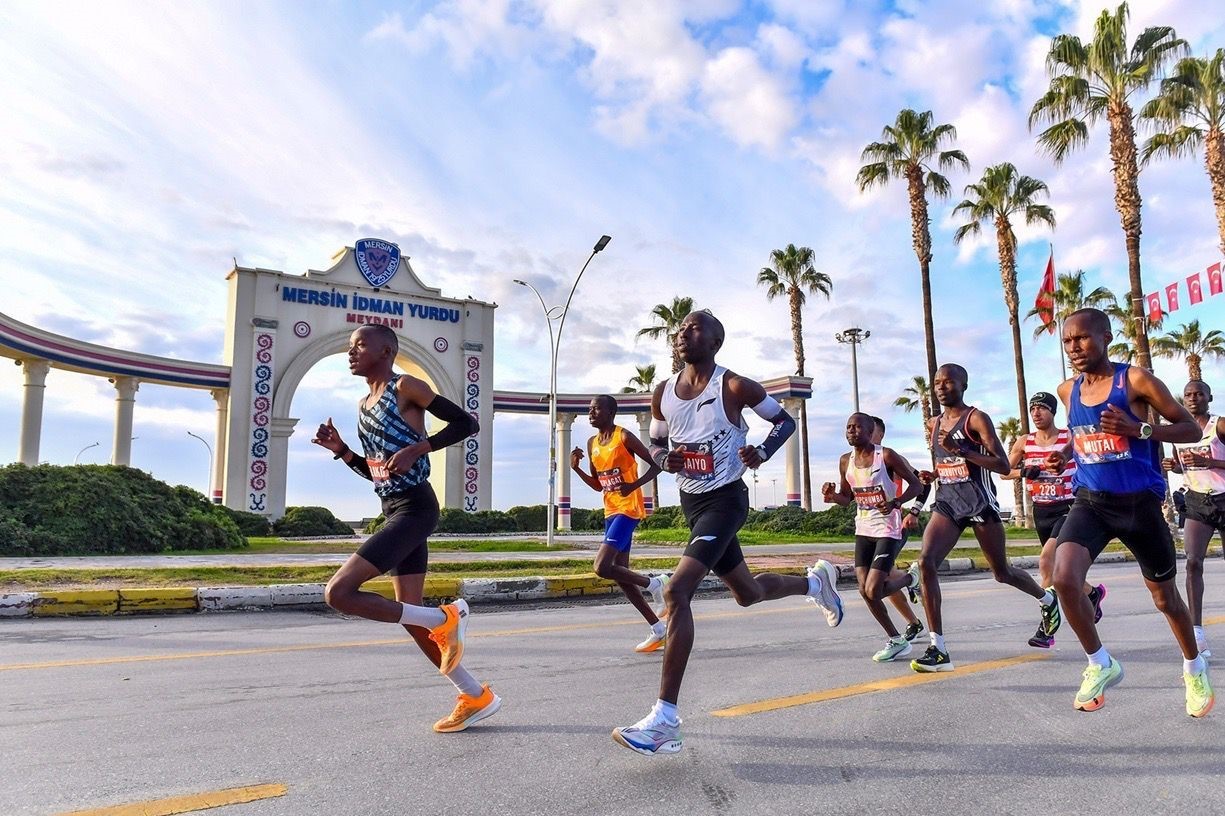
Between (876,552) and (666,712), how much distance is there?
10.3 ft

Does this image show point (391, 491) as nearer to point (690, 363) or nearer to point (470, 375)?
point (690, 363)

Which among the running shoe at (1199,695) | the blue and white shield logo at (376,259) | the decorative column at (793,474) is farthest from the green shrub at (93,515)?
the decorative column at (793,474)

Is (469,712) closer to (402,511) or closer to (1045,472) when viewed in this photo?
(402,511)

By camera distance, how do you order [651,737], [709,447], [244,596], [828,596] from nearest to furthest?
[651,737], [709,447], [828,596], [244,596]

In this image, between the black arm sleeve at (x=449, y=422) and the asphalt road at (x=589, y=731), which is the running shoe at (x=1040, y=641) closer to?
the asphalt road at (x=589, y=731)

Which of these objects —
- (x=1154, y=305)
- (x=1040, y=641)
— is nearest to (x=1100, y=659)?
(x=1040, y=641)

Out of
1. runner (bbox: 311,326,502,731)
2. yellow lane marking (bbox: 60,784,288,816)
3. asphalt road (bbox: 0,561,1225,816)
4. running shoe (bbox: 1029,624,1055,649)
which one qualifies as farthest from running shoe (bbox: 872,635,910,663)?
yellow lane marking (bbox: 60,784,288,816)

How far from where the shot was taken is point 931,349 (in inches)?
1120

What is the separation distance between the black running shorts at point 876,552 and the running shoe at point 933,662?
698mm

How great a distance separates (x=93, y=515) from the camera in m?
19.2

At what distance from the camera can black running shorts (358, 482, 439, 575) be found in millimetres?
4090

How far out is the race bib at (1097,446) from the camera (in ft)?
14.3

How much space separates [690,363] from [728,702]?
1.84 m

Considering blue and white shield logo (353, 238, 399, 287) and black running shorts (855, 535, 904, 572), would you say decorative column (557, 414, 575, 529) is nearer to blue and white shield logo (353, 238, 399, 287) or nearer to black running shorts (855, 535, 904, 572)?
blue and white shield logo (353, 238, 399, 287)
